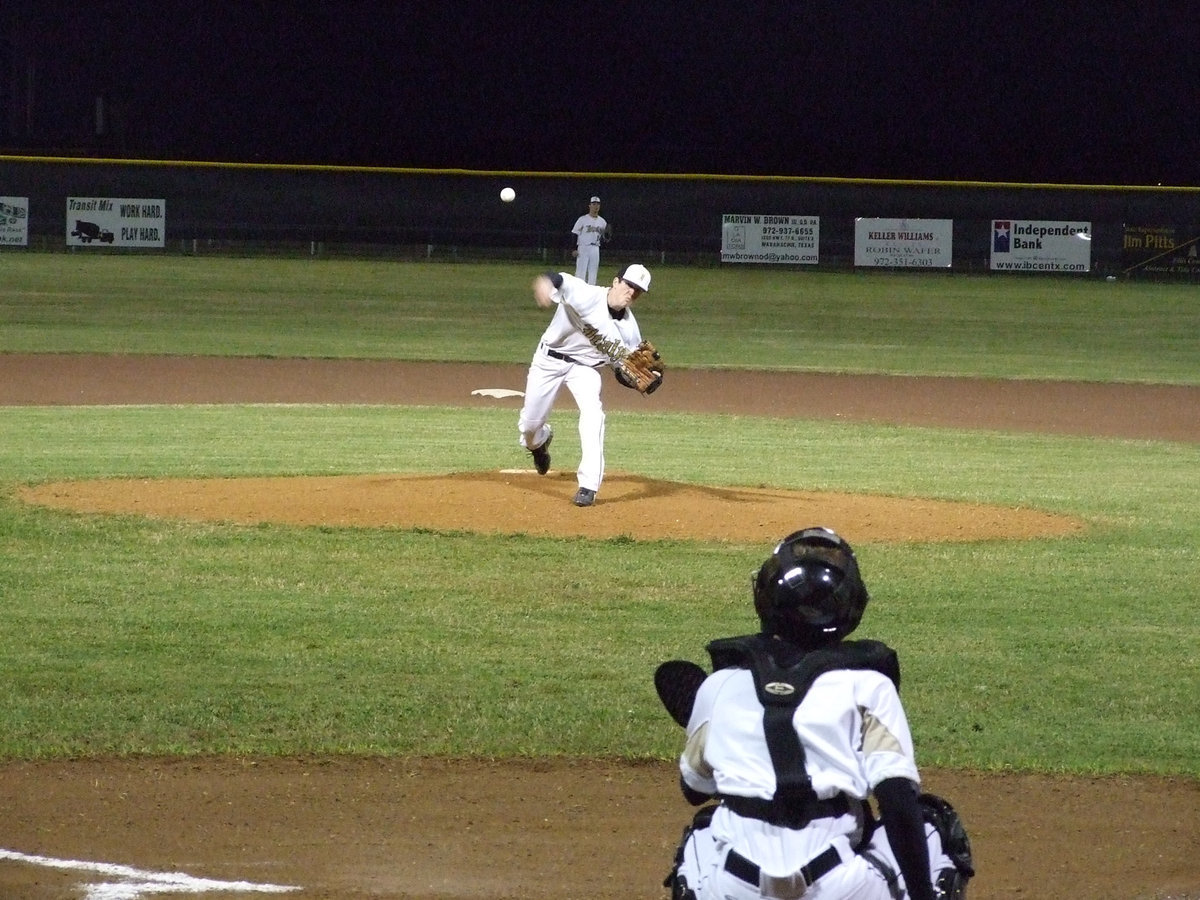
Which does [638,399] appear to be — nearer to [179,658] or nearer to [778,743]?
[179,658]

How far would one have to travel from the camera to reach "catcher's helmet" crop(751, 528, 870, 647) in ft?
9.34

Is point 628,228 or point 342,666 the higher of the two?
point 628,228

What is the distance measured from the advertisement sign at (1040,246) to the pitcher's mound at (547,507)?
74.4ft

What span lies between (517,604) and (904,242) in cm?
2667

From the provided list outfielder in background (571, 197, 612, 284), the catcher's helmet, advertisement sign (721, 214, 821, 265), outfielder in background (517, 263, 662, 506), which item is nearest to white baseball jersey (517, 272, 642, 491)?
outfielder in background (517, 263, 662, 506)

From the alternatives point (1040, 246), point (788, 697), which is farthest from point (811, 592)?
point (1040, 246)

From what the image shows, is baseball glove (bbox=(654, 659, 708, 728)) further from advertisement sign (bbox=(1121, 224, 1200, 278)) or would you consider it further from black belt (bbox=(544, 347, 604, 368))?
advertisement sign (bbox=(1121, 224, 1200, 278))

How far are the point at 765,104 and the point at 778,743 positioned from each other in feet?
145

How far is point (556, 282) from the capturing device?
10.4 m

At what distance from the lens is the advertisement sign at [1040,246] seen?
33094 mm

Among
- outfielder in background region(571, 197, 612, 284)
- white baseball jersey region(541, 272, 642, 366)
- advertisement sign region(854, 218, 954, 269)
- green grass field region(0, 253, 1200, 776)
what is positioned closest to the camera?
green grass field region(0, 253, 1200, 776)

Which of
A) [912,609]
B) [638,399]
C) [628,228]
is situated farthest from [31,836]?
[628,228]

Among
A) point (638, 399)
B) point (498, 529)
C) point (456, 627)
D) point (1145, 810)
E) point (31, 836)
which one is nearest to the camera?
point (31, 836)

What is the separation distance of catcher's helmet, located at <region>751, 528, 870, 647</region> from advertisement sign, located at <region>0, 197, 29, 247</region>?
1260 inches
